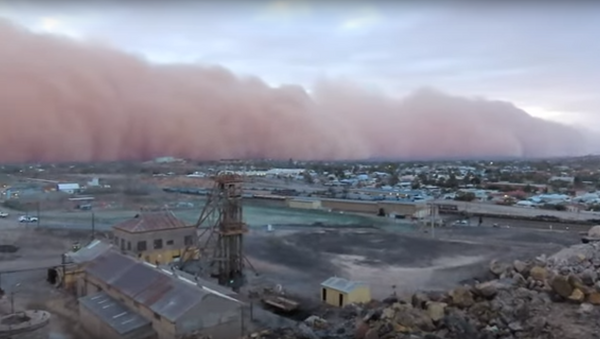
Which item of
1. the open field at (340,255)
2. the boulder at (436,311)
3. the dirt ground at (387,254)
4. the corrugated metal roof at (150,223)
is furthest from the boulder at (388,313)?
the corrugated metal roof at (150,223)

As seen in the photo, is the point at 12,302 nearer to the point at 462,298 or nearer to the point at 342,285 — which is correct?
the point at 342,285

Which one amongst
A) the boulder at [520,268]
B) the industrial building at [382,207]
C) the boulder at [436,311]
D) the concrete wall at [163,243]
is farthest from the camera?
the industrial building at [382,207]

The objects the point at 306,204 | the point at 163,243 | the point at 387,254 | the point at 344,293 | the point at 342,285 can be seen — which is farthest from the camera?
the point at 306,204

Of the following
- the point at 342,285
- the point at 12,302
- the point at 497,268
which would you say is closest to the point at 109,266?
the point at 12,302

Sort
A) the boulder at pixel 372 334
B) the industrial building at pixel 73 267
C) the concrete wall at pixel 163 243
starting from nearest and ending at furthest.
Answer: the boulder at pixel 372 334
the industrial building at pixel 73 267
the concrete wall at pixel 163 243

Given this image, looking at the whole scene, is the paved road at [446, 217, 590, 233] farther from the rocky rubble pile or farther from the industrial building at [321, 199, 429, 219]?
the rocky rubble pile

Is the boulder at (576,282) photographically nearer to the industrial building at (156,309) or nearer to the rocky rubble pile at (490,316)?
the rocky rubble pile at (490,316)

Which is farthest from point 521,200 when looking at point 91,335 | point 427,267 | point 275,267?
point 91,335
